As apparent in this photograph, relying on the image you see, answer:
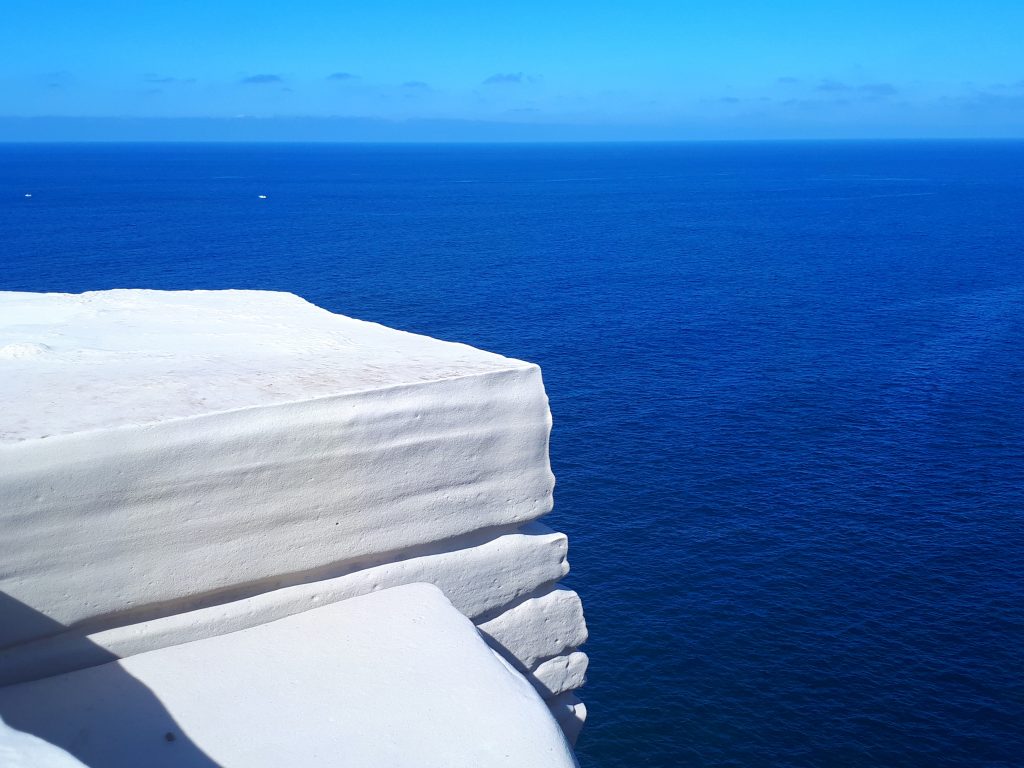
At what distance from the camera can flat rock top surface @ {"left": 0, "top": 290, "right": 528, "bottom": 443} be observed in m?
7.57

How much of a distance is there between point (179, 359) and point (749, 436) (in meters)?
45.0

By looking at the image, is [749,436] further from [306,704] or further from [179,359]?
[306,704]

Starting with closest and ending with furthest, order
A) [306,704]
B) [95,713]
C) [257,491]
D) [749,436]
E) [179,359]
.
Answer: [95,713]
[306,704]
[257,491]
[179,359]
[749,436]

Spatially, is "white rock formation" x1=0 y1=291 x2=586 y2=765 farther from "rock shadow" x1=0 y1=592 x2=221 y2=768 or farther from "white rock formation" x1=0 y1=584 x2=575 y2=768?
"white rock formation" x1=0 y1=584 x2=575 y2=768

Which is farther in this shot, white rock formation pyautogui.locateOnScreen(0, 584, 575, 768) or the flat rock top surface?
the flat rock top surface

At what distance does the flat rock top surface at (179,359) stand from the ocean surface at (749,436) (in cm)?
2229

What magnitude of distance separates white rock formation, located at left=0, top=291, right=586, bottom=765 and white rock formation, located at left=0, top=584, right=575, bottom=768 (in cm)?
36

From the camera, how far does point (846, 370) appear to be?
6312 cm

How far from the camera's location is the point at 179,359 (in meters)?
9.23

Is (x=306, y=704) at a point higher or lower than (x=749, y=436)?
higher

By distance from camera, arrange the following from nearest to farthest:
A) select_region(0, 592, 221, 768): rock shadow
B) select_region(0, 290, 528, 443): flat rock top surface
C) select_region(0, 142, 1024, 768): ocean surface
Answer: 1. select_region(0, 592, 221, 768): rock shadow
2. select_region(0, 290, 528, 443): flat rock top surface
3. select_region(0, 142, 1024, 768): ocean surface

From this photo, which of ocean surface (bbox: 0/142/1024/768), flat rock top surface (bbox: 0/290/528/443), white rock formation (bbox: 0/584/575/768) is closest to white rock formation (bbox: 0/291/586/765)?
flat rock top surface (bbox: 0/290/528/443)

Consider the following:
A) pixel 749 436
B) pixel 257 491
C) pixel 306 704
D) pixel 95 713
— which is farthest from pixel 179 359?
pixel 749 436

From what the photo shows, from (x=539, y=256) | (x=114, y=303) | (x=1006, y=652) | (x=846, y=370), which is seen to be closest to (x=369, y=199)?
(x=539, y=256)
